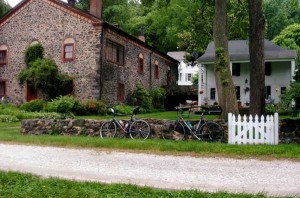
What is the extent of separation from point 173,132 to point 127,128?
151 cm

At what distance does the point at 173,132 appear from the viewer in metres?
12.5

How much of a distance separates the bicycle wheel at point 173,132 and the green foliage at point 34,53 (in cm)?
1706

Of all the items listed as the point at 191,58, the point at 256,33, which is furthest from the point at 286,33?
the point at 256,33

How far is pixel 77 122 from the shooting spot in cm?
1349

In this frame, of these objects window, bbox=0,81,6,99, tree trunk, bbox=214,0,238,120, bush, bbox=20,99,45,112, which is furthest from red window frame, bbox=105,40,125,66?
tree trunk, bbox=214,0,238,120

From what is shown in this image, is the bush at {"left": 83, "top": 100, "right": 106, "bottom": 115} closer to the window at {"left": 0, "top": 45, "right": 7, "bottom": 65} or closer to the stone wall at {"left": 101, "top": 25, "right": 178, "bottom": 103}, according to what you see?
the stone wall at {"left": 101, "top": 25, "right": 178, "bottom": 103}

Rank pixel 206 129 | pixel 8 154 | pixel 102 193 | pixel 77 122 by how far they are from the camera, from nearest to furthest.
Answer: pixel 102 193 < pixel 8 154 < pixel 206 129 < pixel 77 122

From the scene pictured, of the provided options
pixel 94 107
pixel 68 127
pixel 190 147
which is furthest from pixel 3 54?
pixel 190 147

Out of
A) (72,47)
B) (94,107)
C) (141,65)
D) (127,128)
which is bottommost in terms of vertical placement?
(127,128)

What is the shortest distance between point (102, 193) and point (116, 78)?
22.8m

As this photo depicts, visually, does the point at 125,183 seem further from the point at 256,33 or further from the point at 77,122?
the point at 256,33

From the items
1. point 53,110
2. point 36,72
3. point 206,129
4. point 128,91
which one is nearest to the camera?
point 206,129

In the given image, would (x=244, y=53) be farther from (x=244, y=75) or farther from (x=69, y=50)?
(x=69, y=50)

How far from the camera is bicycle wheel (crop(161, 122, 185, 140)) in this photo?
40.6 feet
